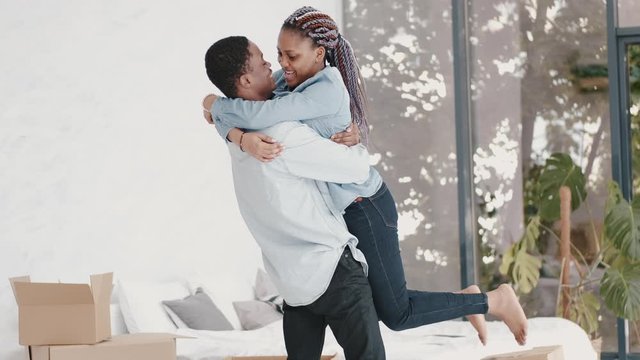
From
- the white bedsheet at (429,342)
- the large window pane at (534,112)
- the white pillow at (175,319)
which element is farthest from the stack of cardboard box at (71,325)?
the large window pane at (534,112)

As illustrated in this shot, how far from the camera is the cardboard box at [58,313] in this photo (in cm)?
321

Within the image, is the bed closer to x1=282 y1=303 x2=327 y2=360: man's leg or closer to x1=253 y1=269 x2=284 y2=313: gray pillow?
x1=253 y1=269 x2=284 y2=313: gray pillow

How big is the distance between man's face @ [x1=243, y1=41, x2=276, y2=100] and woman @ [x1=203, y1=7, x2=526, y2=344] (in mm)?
40

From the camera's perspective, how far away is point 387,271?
262 centimetres

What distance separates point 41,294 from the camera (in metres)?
3.23

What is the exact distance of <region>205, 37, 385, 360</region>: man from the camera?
8.28 feet

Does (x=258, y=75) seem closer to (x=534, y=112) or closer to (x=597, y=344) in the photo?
(x=597, y=344)

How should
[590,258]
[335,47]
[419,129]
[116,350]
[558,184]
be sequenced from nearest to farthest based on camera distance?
1. [335,47]
2. [116,350]
3. [558,184]
4. [590,258]
5. [419,129]

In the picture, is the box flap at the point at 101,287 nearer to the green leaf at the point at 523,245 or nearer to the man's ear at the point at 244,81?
the man's ear at the point at 244,81

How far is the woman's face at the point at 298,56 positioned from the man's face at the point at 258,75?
5 centimetres

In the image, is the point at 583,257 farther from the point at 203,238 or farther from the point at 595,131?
the point at 203,238

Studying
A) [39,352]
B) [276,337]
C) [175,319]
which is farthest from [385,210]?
[175,319]

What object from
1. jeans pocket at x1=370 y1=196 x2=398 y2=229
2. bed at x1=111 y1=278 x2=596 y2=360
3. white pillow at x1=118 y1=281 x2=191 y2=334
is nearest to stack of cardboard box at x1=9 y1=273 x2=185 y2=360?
bed at x1=111 y1=278 x2=596 y2=360

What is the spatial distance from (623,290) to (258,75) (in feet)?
12.2
